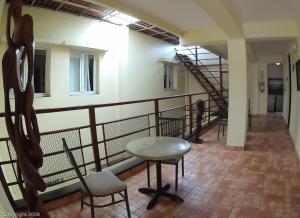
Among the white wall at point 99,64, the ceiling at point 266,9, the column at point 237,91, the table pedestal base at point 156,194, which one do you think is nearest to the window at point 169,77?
the white wall at point 99,64

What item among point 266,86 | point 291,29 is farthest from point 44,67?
point 266,86

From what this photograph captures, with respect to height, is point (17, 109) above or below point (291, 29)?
below

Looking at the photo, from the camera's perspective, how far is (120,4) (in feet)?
10.6

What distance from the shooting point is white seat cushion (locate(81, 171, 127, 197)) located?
6.32ft

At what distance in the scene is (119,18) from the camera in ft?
17.7

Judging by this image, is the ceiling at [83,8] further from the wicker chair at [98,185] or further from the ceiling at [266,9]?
the wicker chair at [98,185]

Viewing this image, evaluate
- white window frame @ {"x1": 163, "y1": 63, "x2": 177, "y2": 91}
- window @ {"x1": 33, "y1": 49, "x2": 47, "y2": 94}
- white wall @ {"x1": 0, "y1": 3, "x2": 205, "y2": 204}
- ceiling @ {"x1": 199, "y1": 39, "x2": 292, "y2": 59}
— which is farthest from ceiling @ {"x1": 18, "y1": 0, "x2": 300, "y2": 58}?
white window frame @ {"x1": 163, "y1": 63, "x2": 177, "y2": 91}

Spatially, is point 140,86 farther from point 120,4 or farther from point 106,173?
point 106,173

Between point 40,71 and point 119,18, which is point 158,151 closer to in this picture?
point 40,71

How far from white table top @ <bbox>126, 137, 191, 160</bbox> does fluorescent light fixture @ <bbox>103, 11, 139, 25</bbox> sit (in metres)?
3.29

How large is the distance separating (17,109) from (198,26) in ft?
13.9

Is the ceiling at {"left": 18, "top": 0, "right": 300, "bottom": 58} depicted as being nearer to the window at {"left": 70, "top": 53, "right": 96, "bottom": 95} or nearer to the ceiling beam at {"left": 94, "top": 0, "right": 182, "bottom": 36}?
the ceiling beam at {"left": 94, "top": 0, "right": 182, "bottom": 36}

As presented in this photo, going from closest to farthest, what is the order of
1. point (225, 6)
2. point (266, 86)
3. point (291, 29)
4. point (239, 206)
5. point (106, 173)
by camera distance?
point (106, 173) < point (239, 206) < point (225, 6) < point (291, 29) < point (266, 86)

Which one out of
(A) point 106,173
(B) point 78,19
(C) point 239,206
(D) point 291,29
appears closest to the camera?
(A) point 106,173
